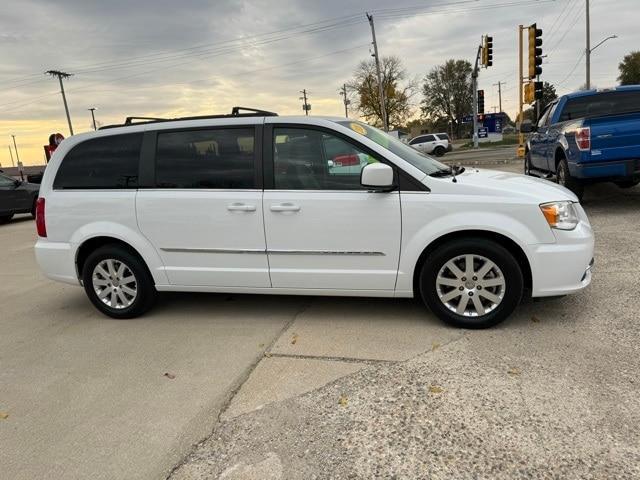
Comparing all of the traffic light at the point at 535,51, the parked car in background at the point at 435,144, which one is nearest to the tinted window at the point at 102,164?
the traffic light at the point at 535,51

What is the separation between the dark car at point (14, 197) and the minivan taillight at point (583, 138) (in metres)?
14.8

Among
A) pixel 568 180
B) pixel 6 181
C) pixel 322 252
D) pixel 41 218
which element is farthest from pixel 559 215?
pixel 6 181

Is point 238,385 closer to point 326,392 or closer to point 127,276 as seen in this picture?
point 326,392

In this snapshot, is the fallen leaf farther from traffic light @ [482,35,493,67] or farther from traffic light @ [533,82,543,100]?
traffic light @ [482,35,493,67]

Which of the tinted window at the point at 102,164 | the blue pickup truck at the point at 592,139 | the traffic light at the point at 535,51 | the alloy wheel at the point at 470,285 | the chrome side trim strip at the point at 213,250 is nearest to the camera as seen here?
the alloy wheel at the point at 470,285

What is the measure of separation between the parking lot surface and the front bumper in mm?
334

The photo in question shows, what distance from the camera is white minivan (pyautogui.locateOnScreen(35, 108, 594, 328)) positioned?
156 inches

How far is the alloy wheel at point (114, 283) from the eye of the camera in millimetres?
4906

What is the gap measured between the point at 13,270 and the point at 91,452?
242 inches

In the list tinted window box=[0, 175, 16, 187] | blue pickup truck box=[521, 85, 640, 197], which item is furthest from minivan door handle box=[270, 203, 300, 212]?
tinted window box=[0, 175, 16, 187]

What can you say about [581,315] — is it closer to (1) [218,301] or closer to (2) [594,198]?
(1) [218,301]

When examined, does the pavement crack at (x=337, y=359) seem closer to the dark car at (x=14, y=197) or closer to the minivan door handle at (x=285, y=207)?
the minivan door handle at (x=285, y=207)

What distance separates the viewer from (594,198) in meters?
9.76

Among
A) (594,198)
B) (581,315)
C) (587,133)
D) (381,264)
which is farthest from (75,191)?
(594,198)
